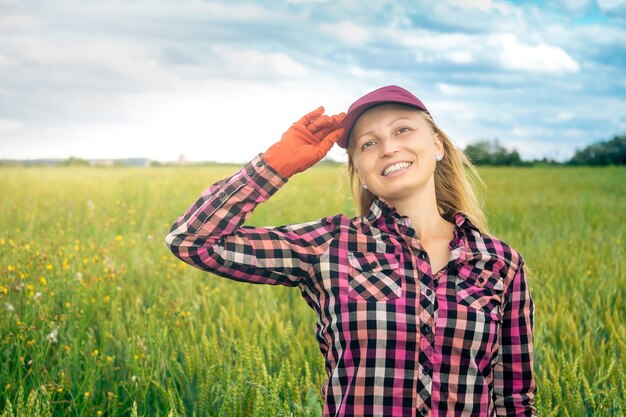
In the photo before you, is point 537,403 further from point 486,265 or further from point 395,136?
point 395,136

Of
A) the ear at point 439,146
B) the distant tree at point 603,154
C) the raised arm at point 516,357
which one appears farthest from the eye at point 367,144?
the distant tree at point 603,154

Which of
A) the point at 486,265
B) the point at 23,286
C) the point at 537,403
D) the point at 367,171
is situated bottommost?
the point at 537,403

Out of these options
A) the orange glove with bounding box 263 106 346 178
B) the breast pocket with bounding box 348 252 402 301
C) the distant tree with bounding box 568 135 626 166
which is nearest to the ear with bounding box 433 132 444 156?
the orange glove with bounding box 263 106 346 178

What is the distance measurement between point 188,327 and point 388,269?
7.11 ft

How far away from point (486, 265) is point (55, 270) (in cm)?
335

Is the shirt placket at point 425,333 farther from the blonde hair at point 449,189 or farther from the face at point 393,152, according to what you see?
the blonde hair at point 449,189

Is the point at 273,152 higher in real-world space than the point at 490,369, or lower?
higher

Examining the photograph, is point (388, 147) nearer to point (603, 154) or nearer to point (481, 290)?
point (481, 290)

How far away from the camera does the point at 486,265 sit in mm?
2180

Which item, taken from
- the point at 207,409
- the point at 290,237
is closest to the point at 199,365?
the point at 207,409

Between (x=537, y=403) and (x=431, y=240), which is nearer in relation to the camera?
(x=431, y=240)

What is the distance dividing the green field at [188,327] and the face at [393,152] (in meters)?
0.42

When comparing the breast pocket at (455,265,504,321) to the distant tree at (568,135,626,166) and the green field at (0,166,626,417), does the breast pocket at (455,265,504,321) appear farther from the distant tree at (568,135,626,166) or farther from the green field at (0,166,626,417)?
the distant tree at (568,135,626,166)

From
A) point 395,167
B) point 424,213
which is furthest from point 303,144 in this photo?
point 424,213
